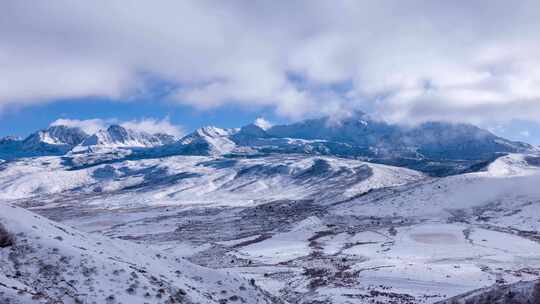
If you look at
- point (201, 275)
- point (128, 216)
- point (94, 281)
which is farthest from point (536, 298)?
point (128, 216)

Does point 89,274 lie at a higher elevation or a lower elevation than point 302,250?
higher

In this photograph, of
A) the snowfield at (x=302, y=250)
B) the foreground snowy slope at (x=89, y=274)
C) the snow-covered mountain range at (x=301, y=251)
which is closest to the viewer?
the foreground snowy slope at (x=89, y=274)

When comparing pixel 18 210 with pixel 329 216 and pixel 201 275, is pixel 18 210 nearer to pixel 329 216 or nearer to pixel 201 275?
pixel 201 275

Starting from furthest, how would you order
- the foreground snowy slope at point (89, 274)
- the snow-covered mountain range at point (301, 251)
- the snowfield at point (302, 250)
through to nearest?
the snowfield at point (302, 250), the snow-covered mountain range at point (301, 251), the foreground snowy slope at point (89, 274)

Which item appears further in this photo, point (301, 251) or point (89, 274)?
point (301, 251)

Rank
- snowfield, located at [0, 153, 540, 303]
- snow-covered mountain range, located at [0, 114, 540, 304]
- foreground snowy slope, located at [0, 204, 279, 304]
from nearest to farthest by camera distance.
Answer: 1. foreground snowy slope, located at [0, 204, 279, 304]
2. snow-covered mountain range, located at [0, 114, 540, 304]
3. snowfield, located at [0, 153, 540, 303]

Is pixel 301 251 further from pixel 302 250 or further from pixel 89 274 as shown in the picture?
pixel 89 274

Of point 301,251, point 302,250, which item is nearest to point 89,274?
point 301,251

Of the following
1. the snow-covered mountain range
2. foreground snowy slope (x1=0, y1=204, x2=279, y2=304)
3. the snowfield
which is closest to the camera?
foreground snowy slope (x1=0, y1=204, x2=279, y2=304)
